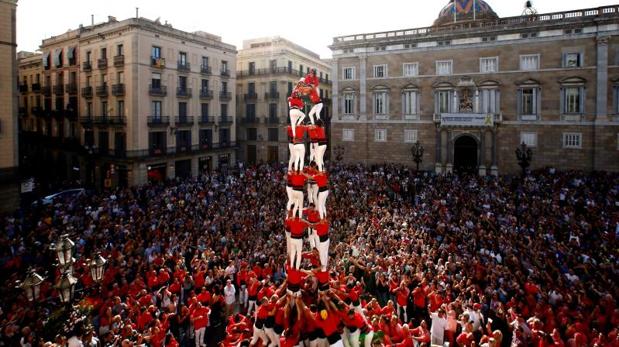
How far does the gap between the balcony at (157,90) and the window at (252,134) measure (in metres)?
12.2

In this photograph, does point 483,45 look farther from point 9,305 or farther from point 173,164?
point 9,305

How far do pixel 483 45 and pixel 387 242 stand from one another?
20549 millimetres

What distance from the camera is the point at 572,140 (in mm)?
28328

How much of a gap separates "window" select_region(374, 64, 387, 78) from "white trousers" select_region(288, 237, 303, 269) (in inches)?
1087

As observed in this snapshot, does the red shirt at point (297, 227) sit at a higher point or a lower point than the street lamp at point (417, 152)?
lower

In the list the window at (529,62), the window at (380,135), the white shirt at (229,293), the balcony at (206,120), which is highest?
the window at (529,62)

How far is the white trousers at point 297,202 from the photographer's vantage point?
346 inches

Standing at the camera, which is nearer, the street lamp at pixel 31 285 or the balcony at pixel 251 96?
the street lamp at pixel 31 285

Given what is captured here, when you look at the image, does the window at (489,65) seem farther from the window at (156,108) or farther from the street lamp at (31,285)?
the street lamp at (31,285)

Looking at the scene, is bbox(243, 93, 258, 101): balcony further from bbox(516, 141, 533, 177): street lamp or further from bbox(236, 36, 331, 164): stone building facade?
bbox(516, 141, 533, 177): street lamp

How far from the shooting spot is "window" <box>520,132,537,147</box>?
29391mm

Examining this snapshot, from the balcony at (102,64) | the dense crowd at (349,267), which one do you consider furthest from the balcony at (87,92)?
the dense crowd at (349,267)

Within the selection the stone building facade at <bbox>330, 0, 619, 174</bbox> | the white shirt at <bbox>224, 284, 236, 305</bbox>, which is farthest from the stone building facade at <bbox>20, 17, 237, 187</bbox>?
the white shirt at <bbox>224, 284, 236, 305</bbox>

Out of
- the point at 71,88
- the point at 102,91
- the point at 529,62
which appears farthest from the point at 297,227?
the point at 71,88
